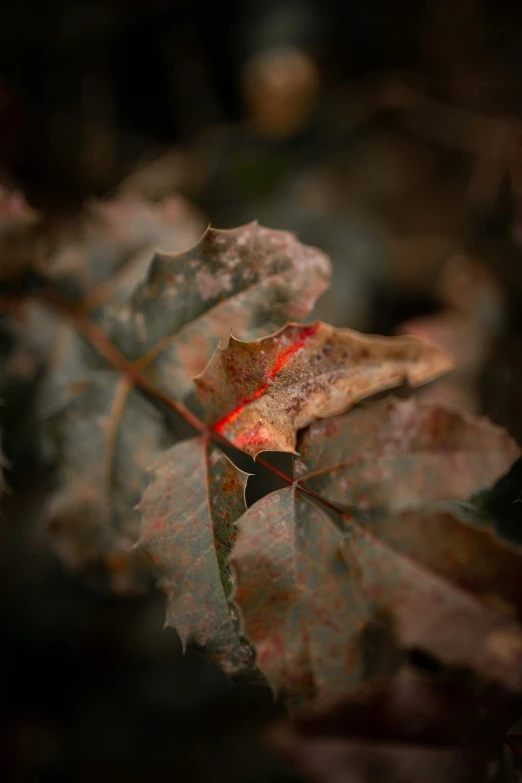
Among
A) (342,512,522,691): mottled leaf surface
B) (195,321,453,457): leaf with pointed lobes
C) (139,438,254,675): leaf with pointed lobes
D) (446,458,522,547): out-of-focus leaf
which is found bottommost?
(139,438,254,675): leaf with pointed lobes

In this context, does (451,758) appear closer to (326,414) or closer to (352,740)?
(352,740)

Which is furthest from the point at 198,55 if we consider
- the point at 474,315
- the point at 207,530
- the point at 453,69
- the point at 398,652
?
the point at 398,652

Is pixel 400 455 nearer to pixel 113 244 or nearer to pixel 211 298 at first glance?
pixel 211 298

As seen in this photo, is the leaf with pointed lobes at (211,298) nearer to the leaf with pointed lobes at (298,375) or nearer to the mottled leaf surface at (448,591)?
the leaf with pointed lobes at (298,375)

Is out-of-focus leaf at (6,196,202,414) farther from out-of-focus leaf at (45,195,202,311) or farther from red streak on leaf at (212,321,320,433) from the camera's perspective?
red streak on leaf at (212,321,320,433)

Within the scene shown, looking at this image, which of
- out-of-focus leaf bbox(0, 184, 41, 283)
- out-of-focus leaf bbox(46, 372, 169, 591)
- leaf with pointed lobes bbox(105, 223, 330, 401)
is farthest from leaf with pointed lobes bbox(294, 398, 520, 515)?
out-of-focus leaf bbox(0, 184, 41, 283)

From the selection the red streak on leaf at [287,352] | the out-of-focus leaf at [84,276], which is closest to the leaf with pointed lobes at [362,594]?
the red streak on leaf at [287,352]
